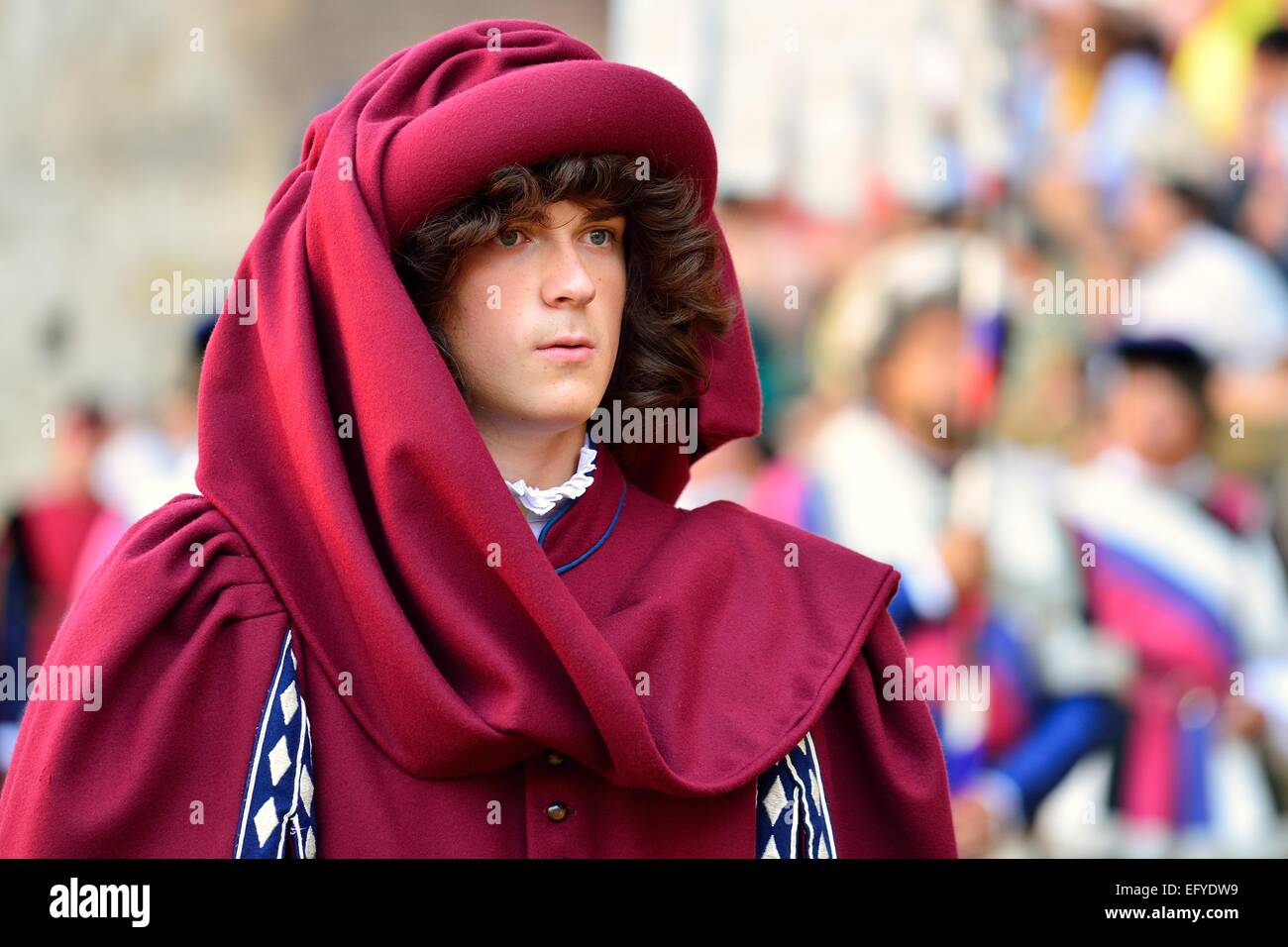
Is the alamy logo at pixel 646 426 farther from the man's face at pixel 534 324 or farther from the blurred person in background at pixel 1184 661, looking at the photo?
the blurred person in background at pixel 1184 661

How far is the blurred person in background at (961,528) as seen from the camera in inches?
217

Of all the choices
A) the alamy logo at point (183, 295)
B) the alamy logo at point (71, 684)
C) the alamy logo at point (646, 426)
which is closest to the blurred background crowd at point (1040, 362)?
the alamy logo at point (183, 295)

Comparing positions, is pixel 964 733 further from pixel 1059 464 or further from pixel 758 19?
pixel 758 19

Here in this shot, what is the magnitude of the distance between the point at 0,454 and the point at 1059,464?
4.26 m

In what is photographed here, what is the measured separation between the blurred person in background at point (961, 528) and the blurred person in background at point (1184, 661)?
14 centimetres

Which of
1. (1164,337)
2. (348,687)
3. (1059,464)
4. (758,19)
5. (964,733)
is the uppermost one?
(758,19)

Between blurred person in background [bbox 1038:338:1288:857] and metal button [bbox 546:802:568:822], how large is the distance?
3758mm

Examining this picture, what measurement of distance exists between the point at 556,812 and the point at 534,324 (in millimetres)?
684

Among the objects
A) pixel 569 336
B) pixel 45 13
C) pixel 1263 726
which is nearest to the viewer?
pixel 569 336

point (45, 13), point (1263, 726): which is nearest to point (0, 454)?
point (45, 13)

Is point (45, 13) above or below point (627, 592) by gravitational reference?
above
